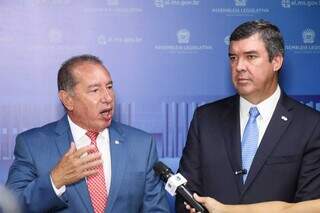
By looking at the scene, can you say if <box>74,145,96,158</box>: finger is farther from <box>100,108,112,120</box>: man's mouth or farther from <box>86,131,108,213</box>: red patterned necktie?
<box>100,108,112,120</box>: man's mouth

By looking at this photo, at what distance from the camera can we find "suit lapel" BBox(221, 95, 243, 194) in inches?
120

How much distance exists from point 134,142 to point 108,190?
322mm

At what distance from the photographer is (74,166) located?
9.12 feet

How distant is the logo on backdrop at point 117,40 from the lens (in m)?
3.79

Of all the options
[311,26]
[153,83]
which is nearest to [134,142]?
[153,83]

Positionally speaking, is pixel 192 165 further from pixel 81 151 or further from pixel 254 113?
pixel 81 151

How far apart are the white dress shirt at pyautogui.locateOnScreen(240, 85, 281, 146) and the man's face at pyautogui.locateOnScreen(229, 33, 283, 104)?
5 cm

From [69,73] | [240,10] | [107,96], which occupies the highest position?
[240,10]

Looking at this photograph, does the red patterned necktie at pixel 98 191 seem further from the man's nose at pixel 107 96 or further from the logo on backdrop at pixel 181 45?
the logo on backdrop at pixel 181 45

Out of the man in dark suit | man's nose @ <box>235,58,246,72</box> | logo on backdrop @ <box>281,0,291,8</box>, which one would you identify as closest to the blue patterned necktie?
the man in dark suit

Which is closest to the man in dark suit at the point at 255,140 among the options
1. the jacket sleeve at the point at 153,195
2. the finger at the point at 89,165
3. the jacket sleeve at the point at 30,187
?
the jacket sleeve at the point at 153,195

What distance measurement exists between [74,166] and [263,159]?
1.01m

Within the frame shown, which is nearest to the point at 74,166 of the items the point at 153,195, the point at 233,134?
the point at 153,195

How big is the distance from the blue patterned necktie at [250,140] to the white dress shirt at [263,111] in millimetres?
25
